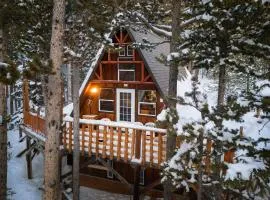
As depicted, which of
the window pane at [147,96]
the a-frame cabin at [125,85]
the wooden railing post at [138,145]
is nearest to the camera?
the wooden railing post at [138,145]

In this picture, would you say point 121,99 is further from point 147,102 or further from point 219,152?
point 219,152

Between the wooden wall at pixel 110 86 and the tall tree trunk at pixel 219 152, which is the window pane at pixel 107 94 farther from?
the tall tree trunk at pixel 219 152

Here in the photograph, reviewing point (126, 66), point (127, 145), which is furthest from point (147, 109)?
point (127, 145)

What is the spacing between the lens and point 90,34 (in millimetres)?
11852

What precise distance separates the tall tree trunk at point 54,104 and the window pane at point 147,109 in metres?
9.56

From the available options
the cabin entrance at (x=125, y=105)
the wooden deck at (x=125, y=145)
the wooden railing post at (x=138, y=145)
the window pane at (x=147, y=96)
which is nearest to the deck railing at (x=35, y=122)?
the wooden deck at (x=125, y=145)

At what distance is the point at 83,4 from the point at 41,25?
9.44 feet

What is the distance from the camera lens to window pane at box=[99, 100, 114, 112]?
18938mm

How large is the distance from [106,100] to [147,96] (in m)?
2.69

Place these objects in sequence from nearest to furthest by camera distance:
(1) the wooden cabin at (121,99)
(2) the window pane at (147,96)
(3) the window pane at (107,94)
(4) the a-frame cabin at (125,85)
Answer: (1) the wooden cabin at (121,99) < (4) the a-frame cabin at (125,85) < (2) the window pane at (147,96) < (3) the window pane at (107,94)

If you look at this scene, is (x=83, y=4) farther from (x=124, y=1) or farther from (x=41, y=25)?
(x=41, y=25)

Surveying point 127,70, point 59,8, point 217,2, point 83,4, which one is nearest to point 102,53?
point 127,70

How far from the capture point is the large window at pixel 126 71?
18.2 metres

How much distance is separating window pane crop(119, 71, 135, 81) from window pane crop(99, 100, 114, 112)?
5.46 ft
